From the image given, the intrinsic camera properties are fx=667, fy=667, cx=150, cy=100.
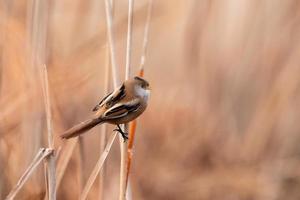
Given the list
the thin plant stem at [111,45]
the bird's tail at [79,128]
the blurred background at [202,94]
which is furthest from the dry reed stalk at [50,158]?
the blurred background at [202,94]

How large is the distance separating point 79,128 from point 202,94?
962 millimetres

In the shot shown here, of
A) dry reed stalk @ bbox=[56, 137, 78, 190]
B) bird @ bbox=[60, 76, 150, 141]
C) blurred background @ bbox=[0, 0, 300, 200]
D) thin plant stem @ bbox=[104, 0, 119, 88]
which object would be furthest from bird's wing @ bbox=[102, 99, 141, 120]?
blurred background @ bbox=[0, 0, 300, 200]

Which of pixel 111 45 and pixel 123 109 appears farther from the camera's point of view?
pixel 111 45

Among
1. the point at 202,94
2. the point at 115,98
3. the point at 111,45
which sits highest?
the point at 202,94

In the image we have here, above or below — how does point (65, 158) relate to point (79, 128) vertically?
above

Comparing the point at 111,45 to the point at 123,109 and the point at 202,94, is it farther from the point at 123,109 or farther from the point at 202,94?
the point at 202,94

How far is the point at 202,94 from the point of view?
1.94 meters

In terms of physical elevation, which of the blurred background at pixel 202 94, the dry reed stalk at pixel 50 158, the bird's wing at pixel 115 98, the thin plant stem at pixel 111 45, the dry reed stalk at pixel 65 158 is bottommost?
the dry reed stalk at pixel 50 158

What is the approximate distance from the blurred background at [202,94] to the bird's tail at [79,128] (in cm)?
56

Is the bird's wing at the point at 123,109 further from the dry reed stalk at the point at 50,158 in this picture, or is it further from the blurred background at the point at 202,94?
the blurred background at the point at 202,94

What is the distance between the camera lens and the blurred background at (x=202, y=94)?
Result: 5.69 feet

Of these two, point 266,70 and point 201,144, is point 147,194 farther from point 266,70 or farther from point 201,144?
point 266,70

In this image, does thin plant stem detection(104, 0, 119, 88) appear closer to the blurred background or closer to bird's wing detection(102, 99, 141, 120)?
bird's wing detection(102, 99, 141, 120)

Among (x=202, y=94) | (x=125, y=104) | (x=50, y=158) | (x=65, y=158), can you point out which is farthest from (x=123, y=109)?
(x=202, y=94)
